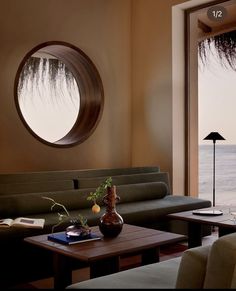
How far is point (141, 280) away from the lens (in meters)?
2.12

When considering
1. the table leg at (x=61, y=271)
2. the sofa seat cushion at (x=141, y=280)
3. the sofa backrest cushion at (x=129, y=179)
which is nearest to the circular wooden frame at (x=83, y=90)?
the sofa backrest cushion at (x=129, y=179)

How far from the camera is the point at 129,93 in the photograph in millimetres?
6090

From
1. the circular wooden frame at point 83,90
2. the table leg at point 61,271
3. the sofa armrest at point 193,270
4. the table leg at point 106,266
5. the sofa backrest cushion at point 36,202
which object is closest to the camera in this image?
the sofa armrest at point 193,270

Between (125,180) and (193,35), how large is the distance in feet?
7.43

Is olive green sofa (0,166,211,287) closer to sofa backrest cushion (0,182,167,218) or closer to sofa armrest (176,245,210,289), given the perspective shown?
sofa backrest cushion (0,182,167,218)

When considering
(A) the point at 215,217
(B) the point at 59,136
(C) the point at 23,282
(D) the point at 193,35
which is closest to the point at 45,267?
(C) the point at 23,282

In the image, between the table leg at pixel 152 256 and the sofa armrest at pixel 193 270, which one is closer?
the sofa armrest at pixel 193 270

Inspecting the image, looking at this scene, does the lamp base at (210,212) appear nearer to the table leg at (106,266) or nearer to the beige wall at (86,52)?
the table leg at (106,266)

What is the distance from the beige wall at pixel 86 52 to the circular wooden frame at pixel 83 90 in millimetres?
116

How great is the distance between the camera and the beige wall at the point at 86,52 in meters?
4.85

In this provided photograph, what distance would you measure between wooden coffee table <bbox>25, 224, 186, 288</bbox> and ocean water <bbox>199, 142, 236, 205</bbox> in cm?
264

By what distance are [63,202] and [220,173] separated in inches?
94.3

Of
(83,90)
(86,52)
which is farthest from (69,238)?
(86,52)

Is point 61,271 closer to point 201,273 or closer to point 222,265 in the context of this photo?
point 201,273
